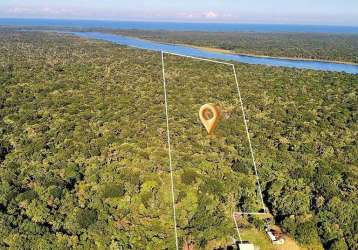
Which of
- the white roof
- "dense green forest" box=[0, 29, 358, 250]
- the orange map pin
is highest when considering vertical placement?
the orange map pin

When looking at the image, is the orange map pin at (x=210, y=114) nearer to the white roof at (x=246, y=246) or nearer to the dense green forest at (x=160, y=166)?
the white roof at (x=246, y=246)

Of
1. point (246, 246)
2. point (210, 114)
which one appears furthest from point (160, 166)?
point (210, 114)

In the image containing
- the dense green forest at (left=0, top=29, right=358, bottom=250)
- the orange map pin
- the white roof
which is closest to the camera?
the orange map pin

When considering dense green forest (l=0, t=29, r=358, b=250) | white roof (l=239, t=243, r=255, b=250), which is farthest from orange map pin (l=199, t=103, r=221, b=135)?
dense green forest (l=0, t=29, r=358, b=250)

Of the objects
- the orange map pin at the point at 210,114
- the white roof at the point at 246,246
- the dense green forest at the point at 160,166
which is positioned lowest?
the white roof at the point at 246,246

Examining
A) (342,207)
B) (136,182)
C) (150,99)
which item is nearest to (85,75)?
(150,99)

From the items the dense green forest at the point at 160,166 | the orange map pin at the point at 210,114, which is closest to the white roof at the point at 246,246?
the dense green forest at the point at 160,166

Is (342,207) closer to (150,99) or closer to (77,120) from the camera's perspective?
(77,120)

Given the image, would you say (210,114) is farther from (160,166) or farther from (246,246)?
(160,166)

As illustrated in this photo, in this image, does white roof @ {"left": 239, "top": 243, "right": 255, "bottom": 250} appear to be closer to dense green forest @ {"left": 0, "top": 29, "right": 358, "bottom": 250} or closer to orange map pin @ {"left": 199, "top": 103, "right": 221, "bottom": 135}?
dense green forest @ {"left": 0, "top": 29, "right": 358, "bottom": 250}
